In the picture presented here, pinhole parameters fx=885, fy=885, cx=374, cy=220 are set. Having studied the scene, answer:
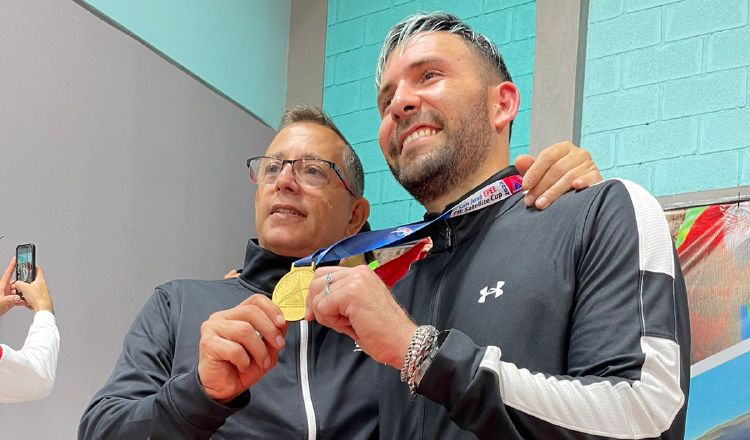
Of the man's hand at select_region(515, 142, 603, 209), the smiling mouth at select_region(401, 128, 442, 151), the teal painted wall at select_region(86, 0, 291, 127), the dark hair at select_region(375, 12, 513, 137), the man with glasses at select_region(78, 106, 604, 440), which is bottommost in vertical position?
the man with glasses at select_region(78, 106, 604, 440)

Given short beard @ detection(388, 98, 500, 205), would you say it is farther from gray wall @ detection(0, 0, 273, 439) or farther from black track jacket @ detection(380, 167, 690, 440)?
gray wall @ detection(0, 0, 273, 439)

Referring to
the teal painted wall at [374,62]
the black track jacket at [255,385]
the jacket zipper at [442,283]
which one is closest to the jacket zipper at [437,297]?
the jacket zipper at [442,283]

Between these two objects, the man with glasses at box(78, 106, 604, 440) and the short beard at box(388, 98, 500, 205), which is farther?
the short beard at box(388, 98, 500, 205)

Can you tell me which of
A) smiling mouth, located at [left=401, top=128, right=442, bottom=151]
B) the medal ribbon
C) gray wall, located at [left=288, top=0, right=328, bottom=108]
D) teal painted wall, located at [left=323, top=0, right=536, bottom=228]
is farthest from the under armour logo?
gray wall, located at [left=288, top=0, right=328, bottom=108]

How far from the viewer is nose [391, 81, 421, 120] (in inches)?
76.6

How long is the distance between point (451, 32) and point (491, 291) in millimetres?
725

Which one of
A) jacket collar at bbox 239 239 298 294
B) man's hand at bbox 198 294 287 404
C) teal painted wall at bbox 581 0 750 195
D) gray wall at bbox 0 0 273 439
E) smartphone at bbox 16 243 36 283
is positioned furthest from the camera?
teal painted wall at bbox 581 0 750 195

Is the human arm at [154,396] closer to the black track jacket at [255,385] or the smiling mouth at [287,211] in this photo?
the black track jacket at [255,385]

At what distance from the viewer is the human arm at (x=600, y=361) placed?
1.29 metres

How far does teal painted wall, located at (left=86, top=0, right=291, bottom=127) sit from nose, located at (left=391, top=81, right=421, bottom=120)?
1866 mm

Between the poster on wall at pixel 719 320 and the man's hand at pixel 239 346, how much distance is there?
1.75 metres

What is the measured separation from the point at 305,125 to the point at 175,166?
1.42 m

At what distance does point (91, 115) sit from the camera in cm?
333

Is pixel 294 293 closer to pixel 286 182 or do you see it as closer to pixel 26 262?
pixel 286 182
